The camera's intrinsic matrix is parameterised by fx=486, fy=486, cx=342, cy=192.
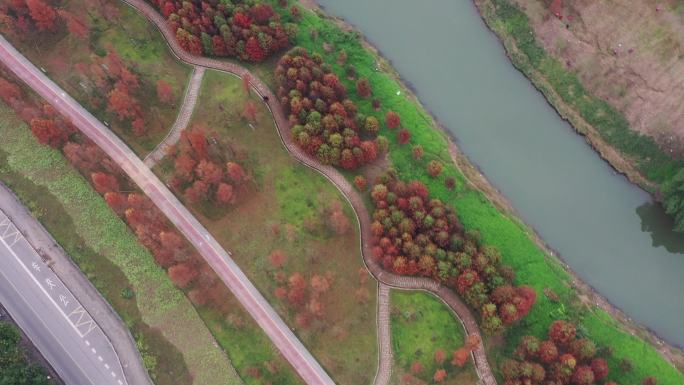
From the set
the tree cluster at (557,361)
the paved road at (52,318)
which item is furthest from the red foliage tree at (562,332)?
the paved road at (52,318)

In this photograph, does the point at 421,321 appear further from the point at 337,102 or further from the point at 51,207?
the point at 51,207

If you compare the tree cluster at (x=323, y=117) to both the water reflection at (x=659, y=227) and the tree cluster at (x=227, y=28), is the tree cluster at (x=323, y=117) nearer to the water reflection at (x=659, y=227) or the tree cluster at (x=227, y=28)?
the tree cluster at (x=227, y=28)

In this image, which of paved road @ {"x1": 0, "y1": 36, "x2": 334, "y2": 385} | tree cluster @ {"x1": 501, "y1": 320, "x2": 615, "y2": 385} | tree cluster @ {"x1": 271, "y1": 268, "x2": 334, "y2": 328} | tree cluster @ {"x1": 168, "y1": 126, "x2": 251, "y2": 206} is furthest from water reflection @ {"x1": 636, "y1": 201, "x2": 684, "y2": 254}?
tree cluster @ {"x1": 168, "y1": 126, "x2": 251, "y2": 206}

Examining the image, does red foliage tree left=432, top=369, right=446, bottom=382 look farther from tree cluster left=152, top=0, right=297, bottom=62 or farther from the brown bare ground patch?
tree cluster left=152, top=0, right=297, bottom=62

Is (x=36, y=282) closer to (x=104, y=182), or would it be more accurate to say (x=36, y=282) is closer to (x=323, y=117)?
(x=104, y=182)

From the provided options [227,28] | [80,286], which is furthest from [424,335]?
[227,28]

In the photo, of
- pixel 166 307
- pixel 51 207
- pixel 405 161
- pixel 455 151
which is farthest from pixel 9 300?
pixel 455 151
